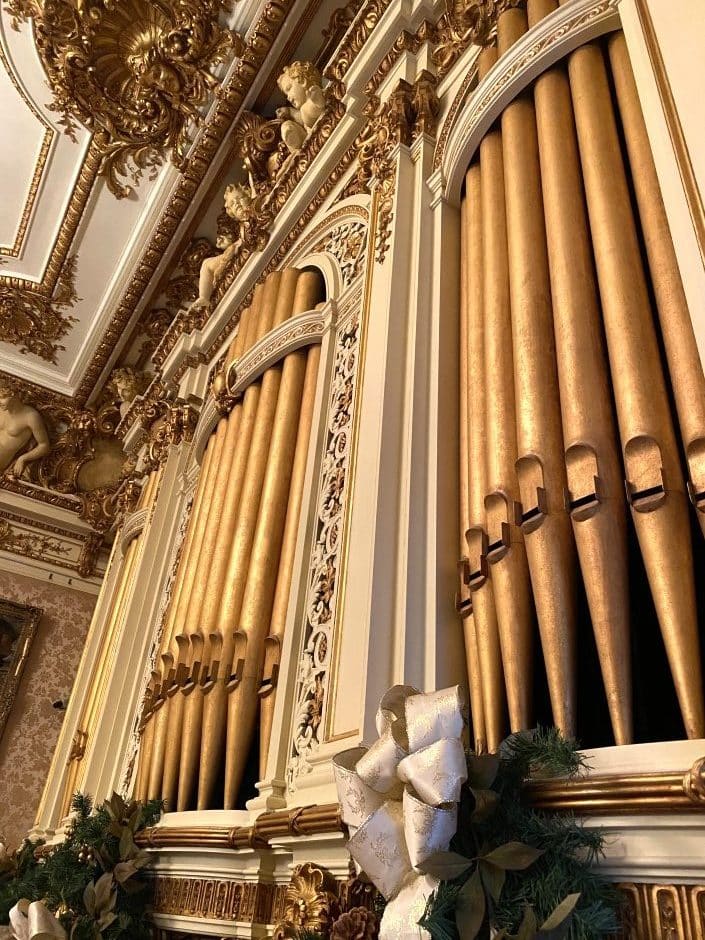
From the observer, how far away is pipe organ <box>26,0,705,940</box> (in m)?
1.35

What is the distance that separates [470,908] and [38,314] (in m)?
6.97

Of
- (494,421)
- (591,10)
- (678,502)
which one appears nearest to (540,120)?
(591,10)

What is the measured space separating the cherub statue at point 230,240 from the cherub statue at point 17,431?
137 inches

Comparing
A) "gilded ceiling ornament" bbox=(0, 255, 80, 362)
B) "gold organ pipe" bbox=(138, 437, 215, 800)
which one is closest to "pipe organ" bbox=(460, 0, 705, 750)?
"gold organ pipe" bbox=(138, 437, 215, 800)

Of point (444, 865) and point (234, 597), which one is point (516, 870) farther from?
point (234, 597)

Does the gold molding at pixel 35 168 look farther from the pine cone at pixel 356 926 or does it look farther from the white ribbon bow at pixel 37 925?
the pine cone at pixel 356 926

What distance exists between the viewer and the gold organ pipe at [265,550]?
2.33 metres

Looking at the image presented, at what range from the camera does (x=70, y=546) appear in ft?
26.4

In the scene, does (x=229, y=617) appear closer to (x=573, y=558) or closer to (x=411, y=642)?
(x=411, y=642)

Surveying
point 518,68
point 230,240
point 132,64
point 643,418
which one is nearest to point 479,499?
point 643,418

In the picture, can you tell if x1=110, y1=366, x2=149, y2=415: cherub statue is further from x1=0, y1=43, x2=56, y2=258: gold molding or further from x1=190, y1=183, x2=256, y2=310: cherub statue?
x1=190, y1=183, x2=256, y2=310: cherub statue

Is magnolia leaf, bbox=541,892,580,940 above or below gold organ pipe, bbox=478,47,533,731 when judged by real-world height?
below

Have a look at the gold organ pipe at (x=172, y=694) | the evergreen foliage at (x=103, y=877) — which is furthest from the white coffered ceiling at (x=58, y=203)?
the evergreen foliage at (x=103, y=877)

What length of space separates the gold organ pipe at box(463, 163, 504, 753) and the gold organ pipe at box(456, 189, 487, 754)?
21mm
